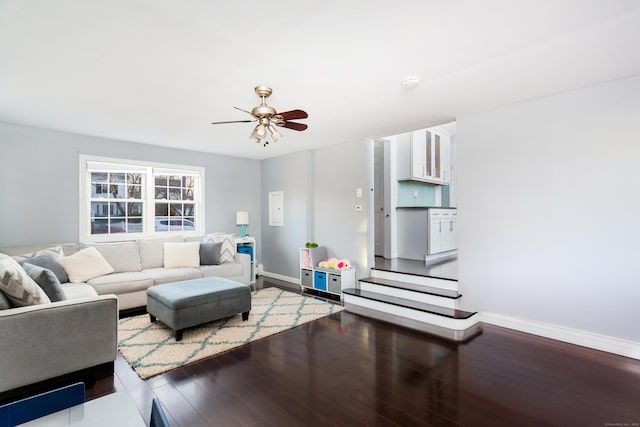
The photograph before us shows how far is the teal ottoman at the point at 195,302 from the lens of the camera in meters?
3.07

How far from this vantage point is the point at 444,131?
6895 millimetres

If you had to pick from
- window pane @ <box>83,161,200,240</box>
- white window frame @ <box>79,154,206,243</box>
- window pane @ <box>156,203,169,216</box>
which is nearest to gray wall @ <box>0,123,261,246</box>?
white window frame @ <box>79,154,206,243</box>

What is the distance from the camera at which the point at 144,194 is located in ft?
16.6

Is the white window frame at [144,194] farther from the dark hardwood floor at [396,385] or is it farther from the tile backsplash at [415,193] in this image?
the tile backsplash at [415,193]

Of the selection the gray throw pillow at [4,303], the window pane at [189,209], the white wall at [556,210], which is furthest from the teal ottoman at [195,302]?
the white wall at [556,210]

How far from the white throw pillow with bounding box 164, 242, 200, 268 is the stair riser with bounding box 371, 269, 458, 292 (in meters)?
2.77

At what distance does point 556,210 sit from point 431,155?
3.60 meters

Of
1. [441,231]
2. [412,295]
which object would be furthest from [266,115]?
[441,231]

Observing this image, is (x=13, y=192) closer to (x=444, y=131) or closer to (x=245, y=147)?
(x=245, y=147)

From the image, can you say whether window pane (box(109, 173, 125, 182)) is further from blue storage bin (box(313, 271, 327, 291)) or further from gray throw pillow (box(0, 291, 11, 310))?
blue storage bin (box(313, 271, 327, 291))

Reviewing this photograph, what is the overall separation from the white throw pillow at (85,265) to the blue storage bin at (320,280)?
2.86m

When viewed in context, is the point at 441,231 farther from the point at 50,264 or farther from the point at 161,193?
the point at 50,264

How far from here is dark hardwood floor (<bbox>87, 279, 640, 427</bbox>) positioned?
195 centimetres

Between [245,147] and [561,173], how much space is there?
14.4 ft
